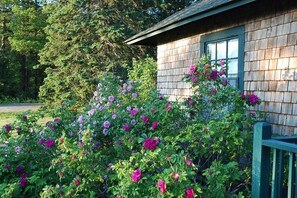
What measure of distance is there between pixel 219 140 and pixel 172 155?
0.78 m

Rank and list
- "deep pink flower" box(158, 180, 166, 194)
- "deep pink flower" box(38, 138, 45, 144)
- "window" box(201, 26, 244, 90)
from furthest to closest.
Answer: "window" box(201, 26, 244, 90), "deep pink flower" box(38, 138, 45, 144), "deep pink flower" box(158, 180, 166, 194)

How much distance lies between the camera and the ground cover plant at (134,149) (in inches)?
112

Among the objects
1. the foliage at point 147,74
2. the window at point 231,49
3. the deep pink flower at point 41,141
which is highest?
the window at point 231,49

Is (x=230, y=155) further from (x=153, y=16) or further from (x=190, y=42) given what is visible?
(x=153, y=16)

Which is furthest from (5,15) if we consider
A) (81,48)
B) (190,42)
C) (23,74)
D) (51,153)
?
(51,153)

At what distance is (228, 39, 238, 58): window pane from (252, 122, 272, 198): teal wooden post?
3.74 m

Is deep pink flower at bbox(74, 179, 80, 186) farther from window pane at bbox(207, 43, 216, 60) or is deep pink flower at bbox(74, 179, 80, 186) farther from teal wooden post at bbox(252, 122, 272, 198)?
window pane at bbox(207, 43, 216, 60)

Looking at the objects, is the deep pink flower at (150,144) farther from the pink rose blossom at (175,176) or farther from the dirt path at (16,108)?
the dirt path at (16,108)

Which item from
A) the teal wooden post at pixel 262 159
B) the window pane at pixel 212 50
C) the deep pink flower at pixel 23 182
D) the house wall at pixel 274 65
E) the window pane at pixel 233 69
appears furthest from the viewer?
the window pane at pixel 212 50

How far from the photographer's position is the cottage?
4883 mm

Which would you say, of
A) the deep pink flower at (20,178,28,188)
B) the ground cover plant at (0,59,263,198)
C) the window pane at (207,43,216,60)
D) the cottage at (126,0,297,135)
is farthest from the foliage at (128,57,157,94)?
the deep pink flower at (20,178,28,188)

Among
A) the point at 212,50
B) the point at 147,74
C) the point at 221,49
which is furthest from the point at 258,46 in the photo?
the point at 147,74

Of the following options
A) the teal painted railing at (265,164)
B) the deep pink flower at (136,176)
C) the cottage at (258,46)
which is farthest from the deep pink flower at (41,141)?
the cottage at (258,46)

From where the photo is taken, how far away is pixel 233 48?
6.14 metres
